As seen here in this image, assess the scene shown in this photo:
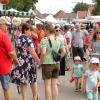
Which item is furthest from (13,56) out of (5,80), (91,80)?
(91,80)

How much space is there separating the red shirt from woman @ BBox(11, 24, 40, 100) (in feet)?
2.06

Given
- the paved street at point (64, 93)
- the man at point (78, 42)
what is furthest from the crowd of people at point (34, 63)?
the man at point (78, 42)

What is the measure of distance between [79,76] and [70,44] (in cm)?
641

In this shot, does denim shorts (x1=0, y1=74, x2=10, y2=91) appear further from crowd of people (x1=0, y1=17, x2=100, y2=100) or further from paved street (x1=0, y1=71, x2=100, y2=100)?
paved street (x1=0, y1=71, x2=100, y2=100)

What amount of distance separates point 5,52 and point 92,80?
1.60 m

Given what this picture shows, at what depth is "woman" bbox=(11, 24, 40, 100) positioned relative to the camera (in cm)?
880

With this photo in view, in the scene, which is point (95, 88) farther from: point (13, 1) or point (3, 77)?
point (13, 1)

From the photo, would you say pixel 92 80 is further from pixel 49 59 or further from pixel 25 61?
pixel 25 61

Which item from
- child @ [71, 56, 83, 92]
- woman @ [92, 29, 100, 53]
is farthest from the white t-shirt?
child @ [71, 56, 83, 92]

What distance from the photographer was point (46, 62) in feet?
28.2

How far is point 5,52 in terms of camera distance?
8203mm

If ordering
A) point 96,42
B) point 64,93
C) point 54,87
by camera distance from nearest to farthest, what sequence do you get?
point 54,87 < point 96,42 < point 64,93

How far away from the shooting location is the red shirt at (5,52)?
809 cm

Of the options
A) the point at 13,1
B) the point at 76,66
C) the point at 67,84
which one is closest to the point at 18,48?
the point at 76,66
